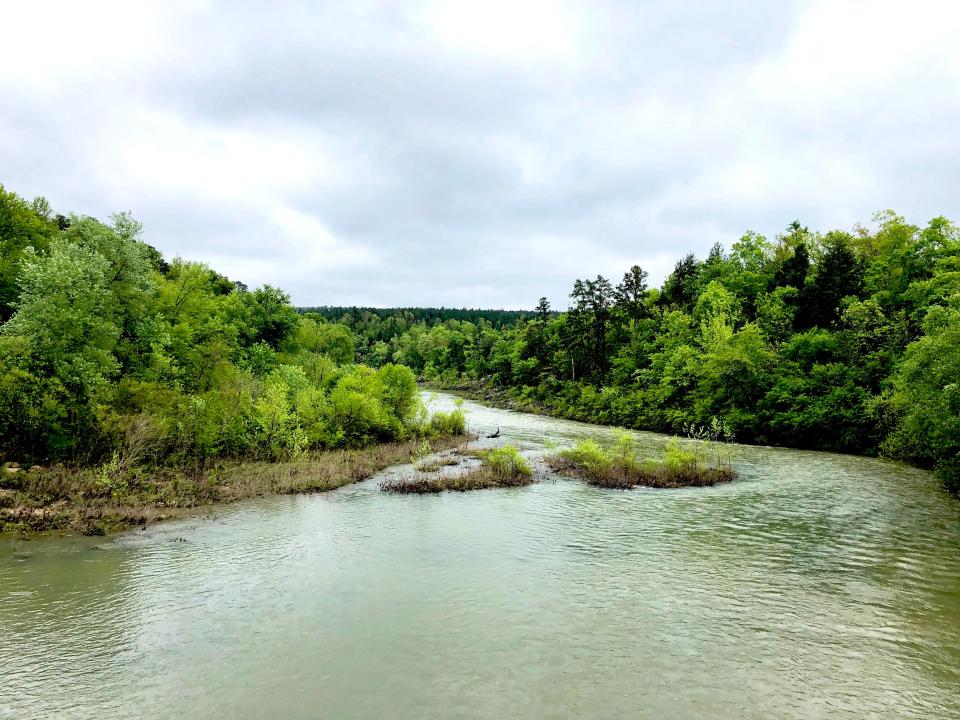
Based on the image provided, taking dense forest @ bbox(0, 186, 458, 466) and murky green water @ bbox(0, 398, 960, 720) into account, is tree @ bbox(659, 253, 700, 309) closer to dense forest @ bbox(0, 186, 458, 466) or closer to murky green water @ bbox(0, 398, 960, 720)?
A: dense forest @ bbox(0, 186, 458, 466)

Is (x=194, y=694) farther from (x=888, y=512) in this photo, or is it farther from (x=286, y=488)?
(x=888, y=512)

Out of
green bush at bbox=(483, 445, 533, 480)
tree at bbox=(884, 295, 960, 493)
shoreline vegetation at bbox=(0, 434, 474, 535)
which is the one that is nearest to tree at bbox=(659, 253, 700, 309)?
tree at bbox=(884, 295, 960, 493)

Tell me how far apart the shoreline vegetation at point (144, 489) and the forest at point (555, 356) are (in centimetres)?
178

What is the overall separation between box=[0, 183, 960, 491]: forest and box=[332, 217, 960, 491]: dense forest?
21 cm

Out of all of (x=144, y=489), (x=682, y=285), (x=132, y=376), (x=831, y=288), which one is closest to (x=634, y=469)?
(x=144, y=489)

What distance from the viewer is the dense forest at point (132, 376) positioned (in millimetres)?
25141

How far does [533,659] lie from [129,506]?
18.9 meters

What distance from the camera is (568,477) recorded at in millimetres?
31703

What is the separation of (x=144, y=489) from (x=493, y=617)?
62.3 ft

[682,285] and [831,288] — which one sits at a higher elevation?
[682,285]

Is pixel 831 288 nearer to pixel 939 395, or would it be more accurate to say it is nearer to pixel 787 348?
pixel 787 348

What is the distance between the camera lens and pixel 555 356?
278 ft

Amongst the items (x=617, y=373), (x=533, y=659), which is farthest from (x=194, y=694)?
(x=617, y=373)

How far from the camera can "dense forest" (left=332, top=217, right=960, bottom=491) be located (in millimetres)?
31547
